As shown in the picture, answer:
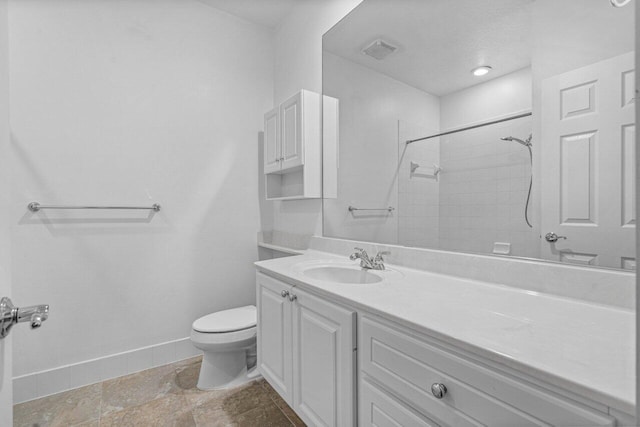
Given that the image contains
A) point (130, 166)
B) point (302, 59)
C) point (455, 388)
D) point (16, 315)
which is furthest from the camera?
point (302, 59)

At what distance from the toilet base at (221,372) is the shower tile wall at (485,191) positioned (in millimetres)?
1435

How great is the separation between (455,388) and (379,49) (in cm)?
162

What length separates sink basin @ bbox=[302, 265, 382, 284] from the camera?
1447 millimetres

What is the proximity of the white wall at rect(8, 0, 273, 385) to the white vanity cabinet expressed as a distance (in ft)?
2.94

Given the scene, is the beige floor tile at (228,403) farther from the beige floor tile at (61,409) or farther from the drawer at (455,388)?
the drawer at (455,388)

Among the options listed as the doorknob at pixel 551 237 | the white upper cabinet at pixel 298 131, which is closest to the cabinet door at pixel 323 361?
the doorknob at pixel 551 237

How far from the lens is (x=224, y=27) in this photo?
7.43 ft

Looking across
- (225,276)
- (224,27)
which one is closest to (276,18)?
(224,27)

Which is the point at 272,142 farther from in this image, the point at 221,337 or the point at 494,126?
the point at 494,126

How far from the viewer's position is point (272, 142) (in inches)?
85.7

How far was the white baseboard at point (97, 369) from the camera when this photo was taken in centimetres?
165

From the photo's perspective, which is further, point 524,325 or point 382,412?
point 382,412

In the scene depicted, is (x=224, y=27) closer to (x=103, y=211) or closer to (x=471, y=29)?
(x=103, y=211)

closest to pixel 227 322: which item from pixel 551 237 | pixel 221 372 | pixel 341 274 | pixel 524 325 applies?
pixel 221 372
